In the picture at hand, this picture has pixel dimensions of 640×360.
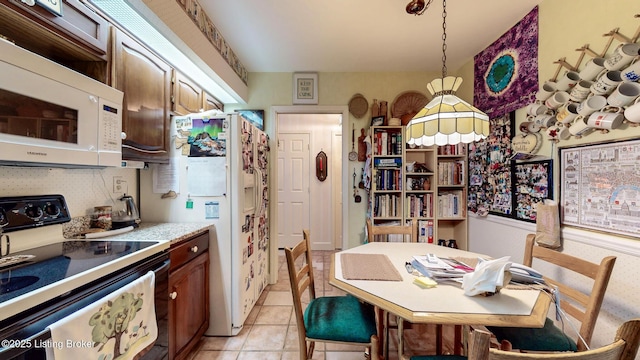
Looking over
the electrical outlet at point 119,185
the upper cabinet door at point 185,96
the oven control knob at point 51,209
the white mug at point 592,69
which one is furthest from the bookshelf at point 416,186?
the oven control knob at point 51,209

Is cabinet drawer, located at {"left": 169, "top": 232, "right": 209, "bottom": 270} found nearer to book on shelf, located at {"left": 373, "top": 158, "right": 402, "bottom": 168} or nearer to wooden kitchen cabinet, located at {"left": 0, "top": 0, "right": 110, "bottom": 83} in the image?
wooden kitchen cabinet, located at {"left": 0, "top": 0, "right": 110, "bottom": 83}

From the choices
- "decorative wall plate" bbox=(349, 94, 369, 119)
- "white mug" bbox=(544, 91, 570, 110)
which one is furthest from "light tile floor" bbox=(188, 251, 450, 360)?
"decorative wall plate" bbox=(349, 94, 369, 119)

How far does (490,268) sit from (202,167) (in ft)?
6.25

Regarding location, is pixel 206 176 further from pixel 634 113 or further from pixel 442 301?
pixel 634 113

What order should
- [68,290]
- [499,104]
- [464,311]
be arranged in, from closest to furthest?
1. [68,290]
2. [464,311]
3. [499,104]

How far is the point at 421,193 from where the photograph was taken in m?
2.83

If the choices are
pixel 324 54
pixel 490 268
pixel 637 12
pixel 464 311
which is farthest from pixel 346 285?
pixel 324 54

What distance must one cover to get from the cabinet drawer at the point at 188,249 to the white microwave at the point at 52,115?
23.6 inches

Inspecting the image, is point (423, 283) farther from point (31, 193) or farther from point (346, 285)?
point (31, 193)

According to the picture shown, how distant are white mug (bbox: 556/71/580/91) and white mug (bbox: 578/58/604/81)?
7 centimetres

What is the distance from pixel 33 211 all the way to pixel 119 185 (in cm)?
59

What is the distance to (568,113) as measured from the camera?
5.29ft

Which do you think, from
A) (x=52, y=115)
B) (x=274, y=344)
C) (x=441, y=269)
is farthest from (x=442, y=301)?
(x=52, y=115)

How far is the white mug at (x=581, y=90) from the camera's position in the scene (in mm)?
1481
